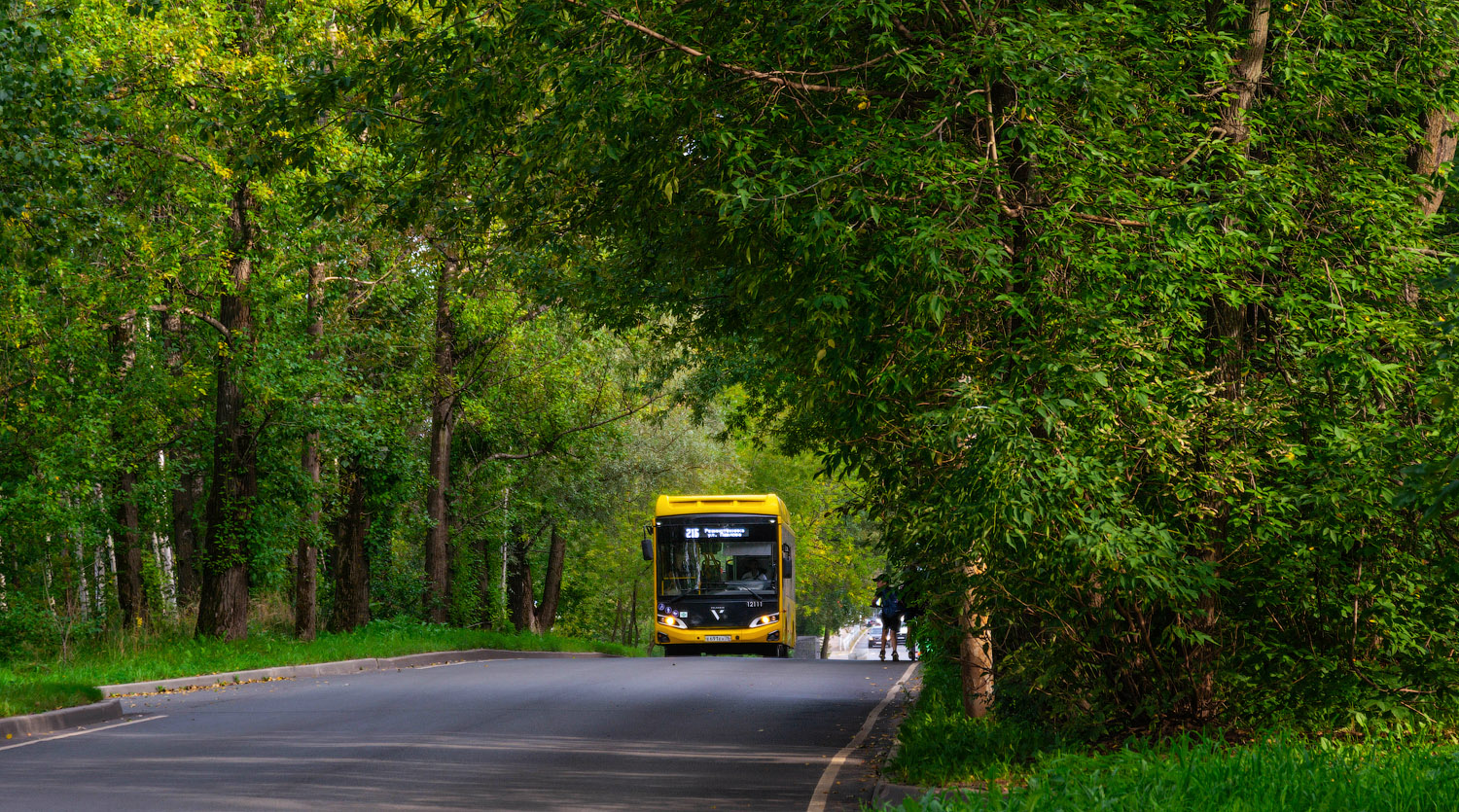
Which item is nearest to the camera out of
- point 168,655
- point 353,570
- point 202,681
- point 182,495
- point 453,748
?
point 453,748

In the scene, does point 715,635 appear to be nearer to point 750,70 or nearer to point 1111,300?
point 750,70

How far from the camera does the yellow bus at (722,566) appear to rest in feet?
92.9

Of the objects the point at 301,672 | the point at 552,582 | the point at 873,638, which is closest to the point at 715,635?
the point at 301,672

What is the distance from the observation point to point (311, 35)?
21109 mm

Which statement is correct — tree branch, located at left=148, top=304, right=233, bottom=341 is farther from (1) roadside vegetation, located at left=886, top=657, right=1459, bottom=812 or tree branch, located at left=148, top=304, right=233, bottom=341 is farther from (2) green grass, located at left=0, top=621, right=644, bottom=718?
(1) roadside vegetation, located at left=886, top=657, right=1459, bottom=812

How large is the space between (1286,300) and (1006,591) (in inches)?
99.1

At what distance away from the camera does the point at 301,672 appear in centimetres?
2011

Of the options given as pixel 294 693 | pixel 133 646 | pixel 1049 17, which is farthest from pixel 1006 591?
pixel 133 646

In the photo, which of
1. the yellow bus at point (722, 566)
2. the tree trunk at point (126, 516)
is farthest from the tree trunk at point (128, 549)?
the yellow bus at point (722, 566)

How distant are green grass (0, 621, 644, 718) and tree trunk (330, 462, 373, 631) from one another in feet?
5.77

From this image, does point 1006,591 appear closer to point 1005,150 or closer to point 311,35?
point 1005,150

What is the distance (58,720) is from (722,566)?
16.7m

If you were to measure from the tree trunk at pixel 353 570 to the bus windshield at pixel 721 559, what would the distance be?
7563mm

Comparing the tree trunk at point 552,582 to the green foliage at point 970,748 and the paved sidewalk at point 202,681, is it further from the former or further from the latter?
the green foliage at point 970,748
